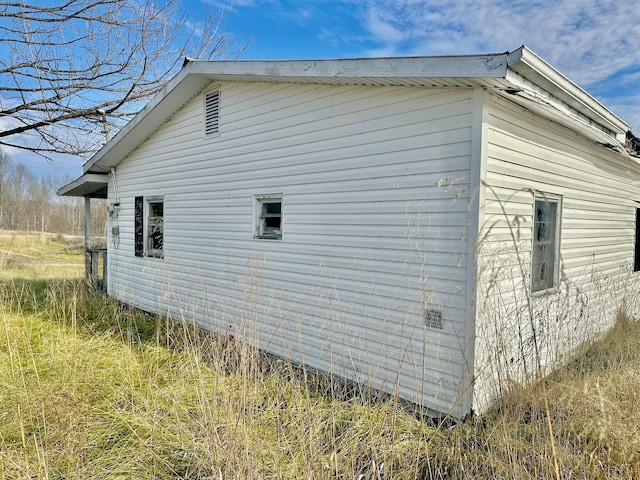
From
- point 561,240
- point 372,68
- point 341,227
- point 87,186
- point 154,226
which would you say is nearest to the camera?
point 372,68

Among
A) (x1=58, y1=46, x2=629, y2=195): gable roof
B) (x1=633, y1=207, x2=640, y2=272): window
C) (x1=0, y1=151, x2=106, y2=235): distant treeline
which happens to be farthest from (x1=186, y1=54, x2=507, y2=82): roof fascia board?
(x1=0, y1=151, x2=106, y2=235): distant treeline

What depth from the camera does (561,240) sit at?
4.43m

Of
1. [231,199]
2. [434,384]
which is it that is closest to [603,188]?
[434,384]

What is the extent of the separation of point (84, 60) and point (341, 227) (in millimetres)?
8520

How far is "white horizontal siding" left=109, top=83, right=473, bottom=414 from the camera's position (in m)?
3.37

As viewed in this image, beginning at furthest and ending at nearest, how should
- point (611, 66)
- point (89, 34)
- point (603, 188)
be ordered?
point (89, 34), point (611, 66), point (603, 188)

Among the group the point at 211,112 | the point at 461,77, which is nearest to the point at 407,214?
the point at 461,77

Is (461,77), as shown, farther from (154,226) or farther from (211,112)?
(154,226)

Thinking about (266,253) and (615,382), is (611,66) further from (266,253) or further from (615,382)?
(266,253)

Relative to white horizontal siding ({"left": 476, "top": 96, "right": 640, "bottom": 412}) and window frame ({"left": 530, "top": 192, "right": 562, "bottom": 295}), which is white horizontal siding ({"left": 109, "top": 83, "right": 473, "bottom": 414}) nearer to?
white horizontal siding ({"left": 476, "top": 96, "right": 640, "bottom": 412})

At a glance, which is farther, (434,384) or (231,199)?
(231,199)

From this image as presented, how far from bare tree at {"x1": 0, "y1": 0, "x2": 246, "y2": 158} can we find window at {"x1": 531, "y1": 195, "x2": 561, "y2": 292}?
9.03 meters

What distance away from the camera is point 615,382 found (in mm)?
3129

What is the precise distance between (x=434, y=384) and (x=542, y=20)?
18.5 ft
